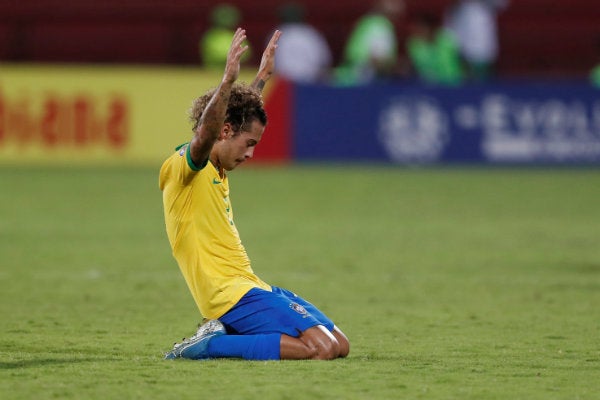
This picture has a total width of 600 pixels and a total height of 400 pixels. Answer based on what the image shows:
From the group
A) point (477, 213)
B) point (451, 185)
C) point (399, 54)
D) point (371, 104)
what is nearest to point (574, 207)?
point (477, 213)

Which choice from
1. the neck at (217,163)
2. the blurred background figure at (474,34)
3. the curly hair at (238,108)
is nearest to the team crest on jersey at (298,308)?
the neck at (217,163)

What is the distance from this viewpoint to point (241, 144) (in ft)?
21.6

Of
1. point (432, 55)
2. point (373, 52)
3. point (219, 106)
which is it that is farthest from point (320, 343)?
point (432, 55)

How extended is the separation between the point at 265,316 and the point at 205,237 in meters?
0.53

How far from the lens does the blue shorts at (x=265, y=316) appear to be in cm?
671

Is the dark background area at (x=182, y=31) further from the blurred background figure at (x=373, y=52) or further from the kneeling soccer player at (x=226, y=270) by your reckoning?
the kneeling soccer player at (x=226, y=270)

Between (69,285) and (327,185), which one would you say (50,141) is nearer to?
(327,185)

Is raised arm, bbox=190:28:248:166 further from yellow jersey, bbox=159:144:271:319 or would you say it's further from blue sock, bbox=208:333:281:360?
blue sock, bbox=208:333:281:360

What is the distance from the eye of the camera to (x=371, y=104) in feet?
68.2

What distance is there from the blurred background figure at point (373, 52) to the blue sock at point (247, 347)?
14.9 metres

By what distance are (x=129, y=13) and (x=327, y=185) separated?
33.0 feet

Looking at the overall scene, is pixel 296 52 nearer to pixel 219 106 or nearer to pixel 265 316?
pixel 265 316

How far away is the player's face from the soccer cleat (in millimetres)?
881

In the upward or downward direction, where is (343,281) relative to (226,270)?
downward
